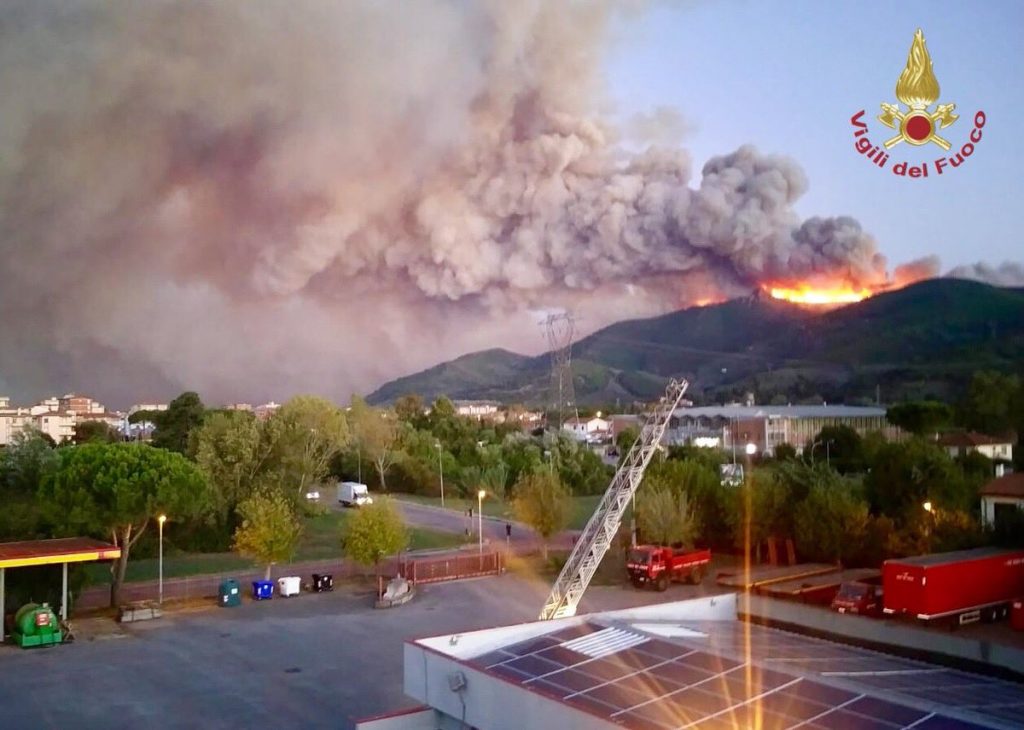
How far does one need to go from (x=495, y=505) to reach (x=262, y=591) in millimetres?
24725

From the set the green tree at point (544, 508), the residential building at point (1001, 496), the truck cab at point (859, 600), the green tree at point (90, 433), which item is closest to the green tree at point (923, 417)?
the residential building at point (1001, 496)

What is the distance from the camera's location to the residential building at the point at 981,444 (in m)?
47.9

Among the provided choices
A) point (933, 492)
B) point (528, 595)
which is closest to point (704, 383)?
point (933, 492)

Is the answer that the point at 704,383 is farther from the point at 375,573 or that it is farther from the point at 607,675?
the point at 607,675

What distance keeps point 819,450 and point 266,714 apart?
40374 millimetres

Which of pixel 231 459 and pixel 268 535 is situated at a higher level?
pixel 231 459

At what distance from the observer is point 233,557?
33156mm

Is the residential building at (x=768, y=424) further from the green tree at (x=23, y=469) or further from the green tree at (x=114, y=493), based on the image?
the green tree at (x=114, y=493)

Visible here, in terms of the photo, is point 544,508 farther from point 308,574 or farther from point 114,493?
point 114,493

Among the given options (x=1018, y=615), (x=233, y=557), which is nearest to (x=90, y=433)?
(x=233, y=557)

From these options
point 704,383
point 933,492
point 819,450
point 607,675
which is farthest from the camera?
point 704,383

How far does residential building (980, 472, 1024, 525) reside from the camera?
2611 centimetres

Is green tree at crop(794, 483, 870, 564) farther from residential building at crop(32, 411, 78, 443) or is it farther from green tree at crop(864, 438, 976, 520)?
residential building at crop(32, 411, 78, 443)

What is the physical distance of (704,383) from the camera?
102 metres
